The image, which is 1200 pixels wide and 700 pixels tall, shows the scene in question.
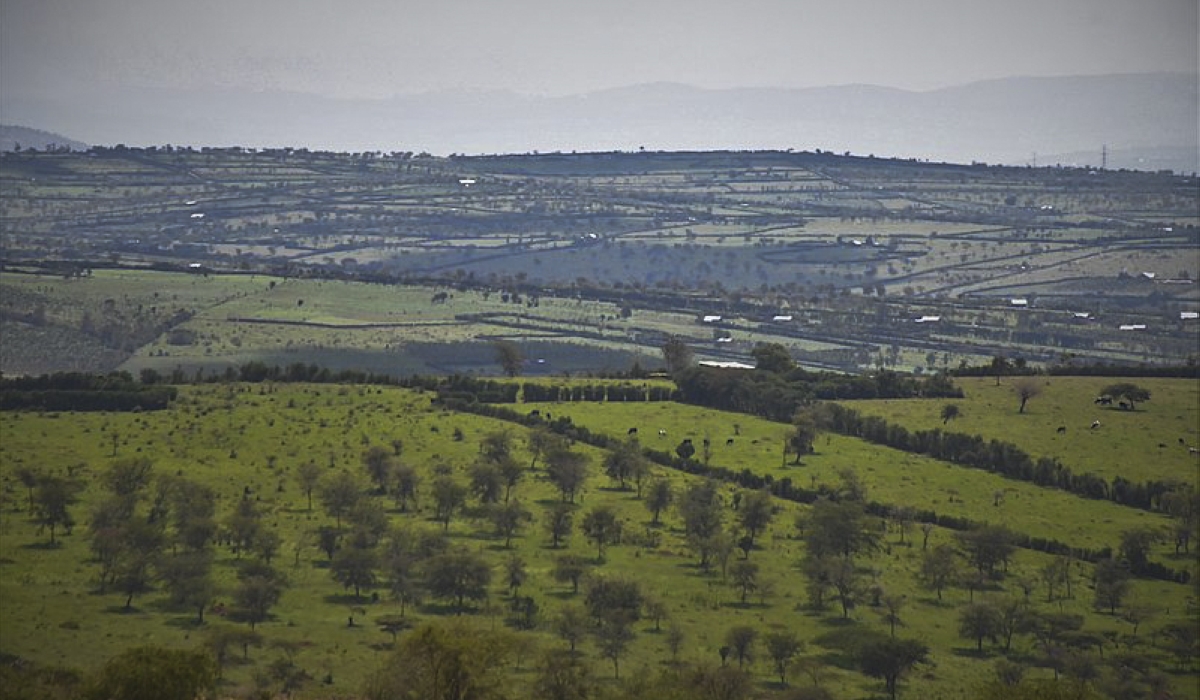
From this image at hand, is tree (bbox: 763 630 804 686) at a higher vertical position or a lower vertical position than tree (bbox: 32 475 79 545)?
lower

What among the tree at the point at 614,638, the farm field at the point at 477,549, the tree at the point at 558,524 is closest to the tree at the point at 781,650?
the farm field at the point at 477,549

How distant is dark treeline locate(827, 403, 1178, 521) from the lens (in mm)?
84500

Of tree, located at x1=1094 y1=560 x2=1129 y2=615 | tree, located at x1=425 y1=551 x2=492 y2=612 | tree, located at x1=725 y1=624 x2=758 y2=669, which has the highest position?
tree, located at x1=425 y1=551 x2=492 y2=612

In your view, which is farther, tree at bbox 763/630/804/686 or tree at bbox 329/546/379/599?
tree at bbox 329/546/379/599

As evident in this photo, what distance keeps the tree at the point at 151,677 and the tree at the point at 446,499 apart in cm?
3154

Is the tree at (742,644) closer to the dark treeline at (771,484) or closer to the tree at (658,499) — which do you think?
the tree at (658,499)

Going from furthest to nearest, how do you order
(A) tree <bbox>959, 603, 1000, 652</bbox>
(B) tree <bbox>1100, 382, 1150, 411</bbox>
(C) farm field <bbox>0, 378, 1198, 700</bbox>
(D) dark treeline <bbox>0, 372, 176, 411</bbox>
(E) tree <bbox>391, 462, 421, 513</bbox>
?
1. (B) tree <bbox>1100, 382, 1150, 411</bbox>
2. (D) dark treeline <bbox>0, 372, 176, 411</bbox>
3. (E) tree <bbox>391, 462, 421, 513</bbox>
4. (A) tree <bbox>959, 603, 1000, 652</bbox>
5. (C) farm field <bbox>0, 378, 1198, 700</bbox>

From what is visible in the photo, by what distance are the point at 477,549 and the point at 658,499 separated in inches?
499

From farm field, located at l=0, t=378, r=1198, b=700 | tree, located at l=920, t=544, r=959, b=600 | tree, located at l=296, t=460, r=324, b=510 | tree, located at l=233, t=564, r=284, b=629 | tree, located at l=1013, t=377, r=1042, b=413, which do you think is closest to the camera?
farm field, located at l=0, t=378, r=1198, b=700

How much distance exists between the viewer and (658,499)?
76.5 meters

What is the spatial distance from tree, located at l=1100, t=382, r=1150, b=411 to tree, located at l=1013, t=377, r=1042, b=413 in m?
5.12

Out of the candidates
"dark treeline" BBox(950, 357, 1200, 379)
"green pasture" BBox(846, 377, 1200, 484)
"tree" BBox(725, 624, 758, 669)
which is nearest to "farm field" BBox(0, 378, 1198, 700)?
"tree" BBox(725, 624, 758, 669)

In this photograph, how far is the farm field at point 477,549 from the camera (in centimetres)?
5534

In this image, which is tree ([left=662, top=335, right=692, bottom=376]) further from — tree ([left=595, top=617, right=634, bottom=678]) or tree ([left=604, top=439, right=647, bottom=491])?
tree ([left=595, top=617, right=634, bottom=678])
